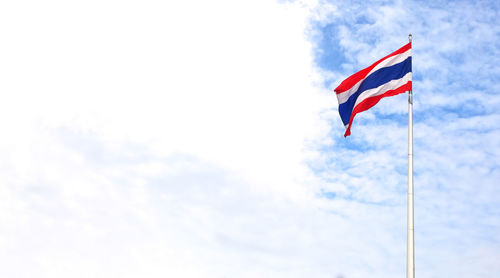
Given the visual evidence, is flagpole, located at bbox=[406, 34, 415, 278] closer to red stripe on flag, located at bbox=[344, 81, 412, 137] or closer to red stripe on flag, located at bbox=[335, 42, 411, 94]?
red stripe on flag, located at bbox=[344, 81, 412, 137]

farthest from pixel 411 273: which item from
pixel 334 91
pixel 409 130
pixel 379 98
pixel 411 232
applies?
pixel 334 91

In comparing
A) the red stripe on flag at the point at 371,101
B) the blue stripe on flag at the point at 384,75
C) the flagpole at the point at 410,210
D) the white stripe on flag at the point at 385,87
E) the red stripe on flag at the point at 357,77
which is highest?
the red stripe on flag at the point at 357,77

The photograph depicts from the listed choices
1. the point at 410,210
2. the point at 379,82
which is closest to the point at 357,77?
the point at 379,82

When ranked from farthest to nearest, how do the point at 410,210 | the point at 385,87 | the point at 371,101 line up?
the point at 371,101
the point at 385,87
the point at 410,210

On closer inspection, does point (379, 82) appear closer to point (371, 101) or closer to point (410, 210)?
point (371, 101)

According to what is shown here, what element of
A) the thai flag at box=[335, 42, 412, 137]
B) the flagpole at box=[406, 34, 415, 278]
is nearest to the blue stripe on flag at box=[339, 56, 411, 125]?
the thai flag at box=[335, 42, 412, 137]

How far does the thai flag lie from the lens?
89.2 ft

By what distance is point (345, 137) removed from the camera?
1100 inches

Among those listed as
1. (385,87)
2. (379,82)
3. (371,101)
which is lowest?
(371,101)

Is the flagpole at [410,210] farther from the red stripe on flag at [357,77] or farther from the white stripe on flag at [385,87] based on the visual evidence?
the red stripe on flag at [357,77]

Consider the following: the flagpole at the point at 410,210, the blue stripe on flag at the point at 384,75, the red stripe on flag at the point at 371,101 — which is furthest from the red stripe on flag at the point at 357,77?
the flagpole at the point at 410,210

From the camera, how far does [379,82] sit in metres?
27.5

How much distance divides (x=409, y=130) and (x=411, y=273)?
6738 mm

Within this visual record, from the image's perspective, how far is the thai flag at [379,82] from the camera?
27203 millimetres
